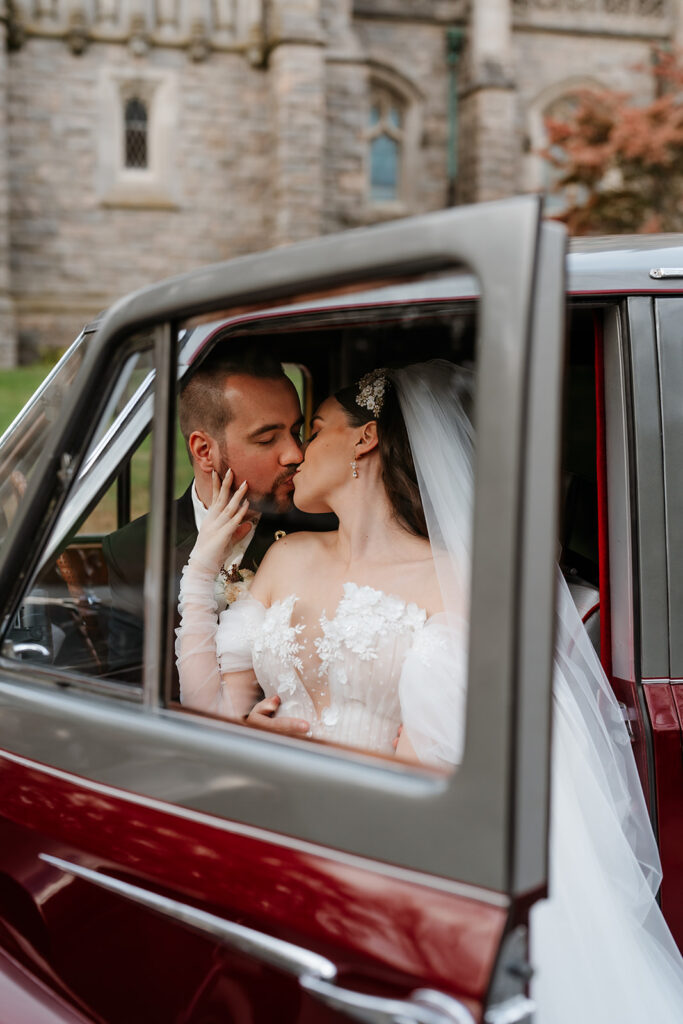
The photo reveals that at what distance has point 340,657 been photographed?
6.17 ft

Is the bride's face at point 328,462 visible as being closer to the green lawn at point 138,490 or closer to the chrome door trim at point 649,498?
the green lawn at point 138,490

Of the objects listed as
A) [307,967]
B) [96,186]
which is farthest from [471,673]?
[96,186]

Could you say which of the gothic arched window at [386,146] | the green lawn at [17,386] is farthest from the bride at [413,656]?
the gothic arched window at [386,146]

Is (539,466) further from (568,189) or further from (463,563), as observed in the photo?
(568,189)

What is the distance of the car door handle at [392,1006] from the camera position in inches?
37.2

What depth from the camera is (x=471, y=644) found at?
0.95 m

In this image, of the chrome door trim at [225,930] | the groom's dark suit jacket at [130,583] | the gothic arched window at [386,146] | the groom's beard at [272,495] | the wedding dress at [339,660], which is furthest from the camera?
the gothic arched window at [386,146]

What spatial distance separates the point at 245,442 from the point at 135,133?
17.0 metres

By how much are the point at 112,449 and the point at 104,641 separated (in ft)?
1.71

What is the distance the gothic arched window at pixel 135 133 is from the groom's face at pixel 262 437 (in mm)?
16694

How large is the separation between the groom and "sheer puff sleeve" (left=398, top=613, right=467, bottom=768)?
53cm

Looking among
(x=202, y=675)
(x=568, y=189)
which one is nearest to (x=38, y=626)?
(x=202, y=675)

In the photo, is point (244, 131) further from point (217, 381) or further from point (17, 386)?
point (217, 381)

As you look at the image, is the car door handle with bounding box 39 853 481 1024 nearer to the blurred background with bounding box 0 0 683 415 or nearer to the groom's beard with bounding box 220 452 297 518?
the groom's beard with bounding box 220 452 297 518
